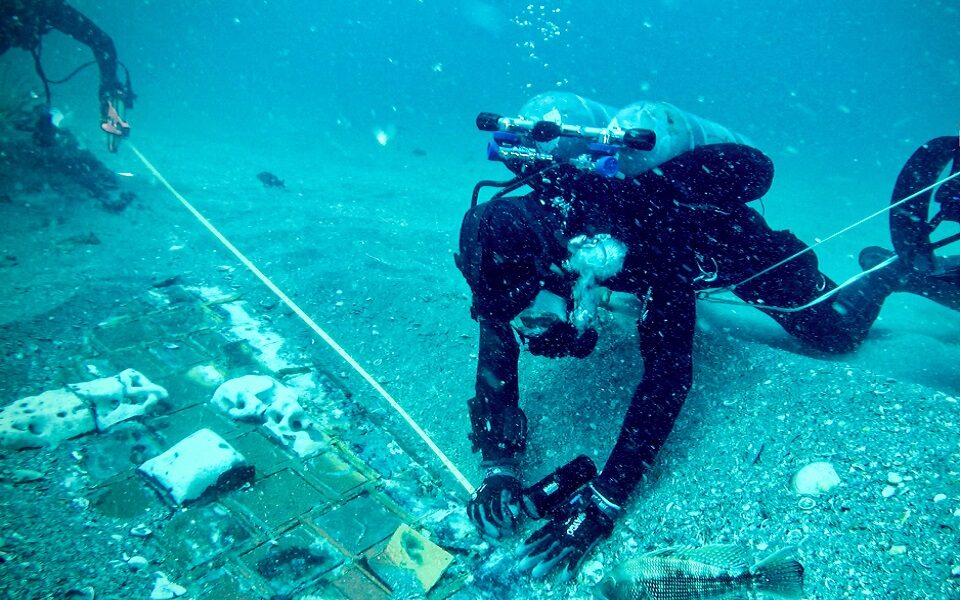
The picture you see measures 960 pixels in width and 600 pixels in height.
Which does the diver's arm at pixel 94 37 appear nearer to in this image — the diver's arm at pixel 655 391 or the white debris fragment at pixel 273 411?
the white debris fragment at pixel 273 411

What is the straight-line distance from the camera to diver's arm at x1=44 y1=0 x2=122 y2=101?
844 cm

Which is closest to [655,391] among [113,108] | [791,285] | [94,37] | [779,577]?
[779,577]

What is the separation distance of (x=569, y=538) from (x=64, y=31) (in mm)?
12315

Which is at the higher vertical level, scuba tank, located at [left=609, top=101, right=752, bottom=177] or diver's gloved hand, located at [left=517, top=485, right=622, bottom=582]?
scuba tank, located at [left=609, top=101, right=752, bottom=177]

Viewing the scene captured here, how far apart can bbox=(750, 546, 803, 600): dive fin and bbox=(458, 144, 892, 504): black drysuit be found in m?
0.85

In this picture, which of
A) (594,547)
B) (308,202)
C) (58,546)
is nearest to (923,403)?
(594,547)

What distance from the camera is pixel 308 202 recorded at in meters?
10.2

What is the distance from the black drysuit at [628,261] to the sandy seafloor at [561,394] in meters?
0.46

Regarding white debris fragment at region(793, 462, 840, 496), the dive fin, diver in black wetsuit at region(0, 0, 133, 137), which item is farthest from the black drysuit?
diver in black wetsuit at region(0, 0, 133, 137)

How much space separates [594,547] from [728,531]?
70cm

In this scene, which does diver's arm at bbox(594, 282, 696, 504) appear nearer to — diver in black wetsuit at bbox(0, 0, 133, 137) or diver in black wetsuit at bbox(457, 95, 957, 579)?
diver in black wetsuit at bbox(457, 95, 957, 579)

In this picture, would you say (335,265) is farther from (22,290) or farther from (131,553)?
(131,553)

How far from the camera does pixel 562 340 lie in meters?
2.55

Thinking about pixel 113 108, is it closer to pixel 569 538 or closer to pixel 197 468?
pixel 197 468
